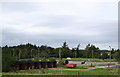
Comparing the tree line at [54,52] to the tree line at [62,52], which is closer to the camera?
the tree line at [54,52]

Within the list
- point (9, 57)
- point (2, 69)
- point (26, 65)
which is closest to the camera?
point (2, 69)

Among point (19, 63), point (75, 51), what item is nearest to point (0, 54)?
point (19, 63)

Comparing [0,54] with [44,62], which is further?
[44,62]

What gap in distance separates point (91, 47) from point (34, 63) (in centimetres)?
6364

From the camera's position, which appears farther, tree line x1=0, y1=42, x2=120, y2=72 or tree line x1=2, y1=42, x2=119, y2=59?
tree line x1=2, y1=42, x2=119, y2=59

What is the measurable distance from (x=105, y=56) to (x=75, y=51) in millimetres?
16152

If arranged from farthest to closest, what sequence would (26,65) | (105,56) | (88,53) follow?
1. (88,53)
2. (105,56)
3. (26,65)

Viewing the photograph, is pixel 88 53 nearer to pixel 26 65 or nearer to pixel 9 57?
pixel 26 65

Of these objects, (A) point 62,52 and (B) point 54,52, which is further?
(B) point 54,52

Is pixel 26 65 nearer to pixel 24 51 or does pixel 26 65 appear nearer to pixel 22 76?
pixel 22 76

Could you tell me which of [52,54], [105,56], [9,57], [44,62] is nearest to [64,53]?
[52,54]

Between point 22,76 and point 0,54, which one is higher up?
point 0,54

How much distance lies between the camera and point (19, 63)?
35.1 m

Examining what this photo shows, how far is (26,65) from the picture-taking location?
3762 cm
